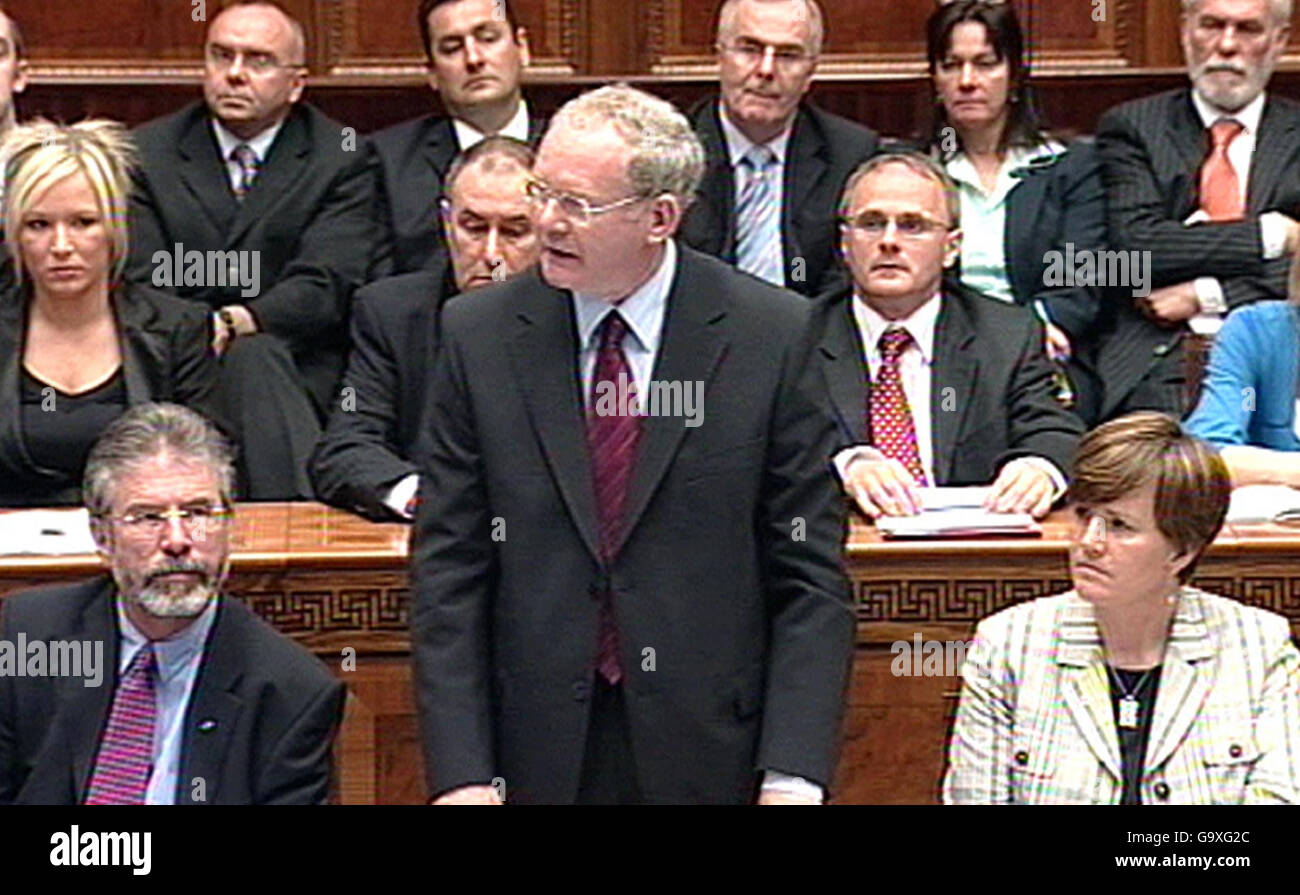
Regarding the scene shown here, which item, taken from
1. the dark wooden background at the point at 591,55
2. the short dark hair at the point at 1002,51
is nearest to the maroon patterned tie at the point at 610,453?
the short dark hair at the point at 1002,51

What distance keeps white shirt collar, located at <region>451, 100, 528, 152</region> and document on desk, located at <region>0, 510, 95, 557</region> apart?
4.93ft

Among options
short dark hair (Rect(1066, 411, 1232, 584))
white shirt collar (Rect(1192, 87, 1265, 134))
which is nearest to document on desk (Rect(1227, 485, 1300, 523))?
short dark hair (Rect(1066, 411, 1232, 584))

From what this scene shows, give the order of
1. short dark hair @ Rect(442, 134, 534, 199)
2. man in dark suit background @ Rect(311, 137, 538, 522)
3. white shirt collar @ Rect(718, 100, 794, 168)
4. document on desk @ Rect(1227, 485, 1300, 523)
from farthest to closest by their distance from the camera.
A: 1. white shirt collar @ Rect(718, 100, 794, 168)
2. short dark hair @ Rect(442, 134, 534, 199)
3. man in dark suit background @ Rect(311, 137, 538, 522)
4. document on desk @ Rect(1227, 485, 1300, 523)

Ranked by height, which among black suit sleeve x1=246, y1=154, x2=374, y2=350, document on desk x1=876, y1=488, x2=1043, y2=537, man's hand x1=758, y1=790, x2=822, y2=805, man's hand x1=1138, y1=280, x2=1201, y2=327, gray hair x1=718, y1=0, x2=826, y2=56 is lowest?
man's hand x1=758, y1=790, x2=822, y2=805

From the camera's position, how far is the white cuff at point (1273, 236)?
5555 millimetres

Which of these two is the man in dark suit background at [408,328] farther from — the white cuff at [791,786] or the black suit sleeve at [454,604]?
the white cuff at [791,786]

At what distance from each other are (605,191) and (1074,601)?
816 mm

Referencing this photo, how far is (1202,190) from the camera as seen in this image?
18.7 feet

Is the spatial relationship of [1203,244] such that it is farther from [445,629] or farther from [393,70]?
[445,629]

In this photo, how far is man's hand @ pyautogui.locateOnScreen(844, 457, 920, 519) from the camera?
442cm

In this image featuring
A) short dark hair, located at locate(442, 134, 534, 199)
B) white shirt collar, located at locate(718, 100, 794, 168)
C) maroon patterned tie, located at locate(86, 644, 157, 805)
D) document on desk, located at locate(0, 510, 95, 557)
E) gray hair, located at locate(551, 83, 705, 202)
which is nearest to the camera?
gray hair, located at locate(551, 83, 705, 202)

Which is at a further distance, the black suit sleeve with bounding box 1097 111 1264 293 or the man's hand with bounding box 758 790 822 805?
the black suit sleeve with bounding box 1097 111 1264 293

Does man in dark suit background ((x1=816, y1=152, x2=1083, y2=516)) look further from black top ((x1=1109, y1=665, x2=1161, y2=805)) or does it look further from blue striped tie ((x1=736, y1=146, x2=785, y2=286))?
black top ((x1=1109, y1=665, x2=1161, y2=805))

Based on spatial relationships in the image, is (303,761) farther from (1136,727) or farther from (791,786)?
(1136,727)
